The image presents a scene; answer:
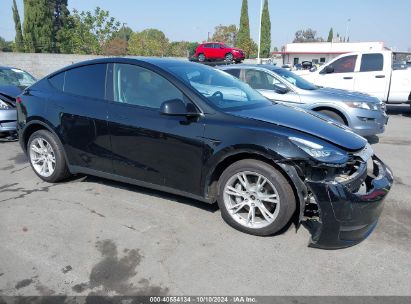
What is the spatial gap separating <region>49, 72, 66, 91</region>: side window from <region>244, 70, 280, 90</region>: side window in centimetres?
412

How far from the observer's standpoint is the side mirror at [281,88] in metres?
6.85

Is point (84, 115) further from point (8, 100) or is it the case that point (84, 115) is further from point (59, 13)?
point (59, 13)

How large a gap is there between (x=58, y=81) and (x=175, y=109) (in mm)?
2054

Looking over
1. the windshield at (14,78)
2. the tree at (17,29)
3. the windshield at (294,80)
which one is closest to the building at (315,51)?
the tree at (17,29)

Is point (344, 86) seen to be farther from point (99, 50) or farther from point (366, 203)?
point (99, 50)

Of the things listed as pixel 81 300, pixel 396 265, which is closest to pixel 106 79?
pixel 81 300

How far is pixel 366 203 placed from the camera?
2.94 metres

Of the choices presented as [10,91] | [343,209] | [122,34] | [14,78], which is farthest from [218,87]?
[122,34]

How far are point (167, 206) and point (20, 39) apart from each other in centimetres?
5113

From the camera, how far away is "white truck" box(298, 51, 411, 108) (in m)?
10.1

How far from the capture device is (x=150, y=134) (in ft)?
12.1

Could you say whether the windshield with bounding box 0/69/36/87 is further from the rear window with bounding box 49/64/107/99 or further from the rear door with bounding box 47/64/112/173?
the rear door with bounding box 47/64/112/173

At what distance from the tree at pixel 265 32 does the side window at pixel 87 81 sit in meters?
54.0

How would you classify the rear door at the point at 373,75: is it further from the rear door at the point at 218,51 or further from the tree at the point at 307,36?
the tree at the point at 307,36
